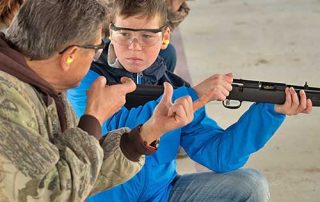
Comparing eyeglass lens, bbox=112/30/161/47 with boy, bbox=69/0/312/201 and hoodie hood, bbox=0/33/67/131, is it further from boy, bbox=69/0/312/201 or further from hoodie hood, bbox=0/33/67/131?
hoodie hood, bbox=0/33/67/131

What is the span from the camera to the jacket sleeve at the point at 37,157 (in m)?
1.27

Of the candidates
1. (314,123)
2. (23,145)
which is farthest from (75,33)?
(314,123)

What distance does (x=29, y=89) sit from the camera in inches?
52.7

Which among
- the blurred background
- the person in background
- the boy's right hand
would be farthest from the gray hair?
the blurred background

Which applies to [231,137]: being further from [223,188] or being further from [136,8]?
[136,8]

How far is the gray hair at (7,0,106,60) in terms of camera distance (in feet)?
4.45

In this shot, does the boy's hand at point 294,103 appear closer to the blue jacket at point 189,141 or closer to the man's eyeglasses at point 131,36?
the blue jacket at point 189,141

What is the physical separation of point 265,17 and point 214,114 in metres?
1.80

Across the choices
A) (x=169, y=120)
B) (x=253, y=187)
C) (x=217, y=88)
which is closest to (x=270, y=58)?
(x=253, y=187)

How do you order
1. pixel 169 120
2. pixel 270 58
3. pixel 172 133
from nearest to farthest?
pixel 169 120 < pixel 172 133 < pixel 270 58

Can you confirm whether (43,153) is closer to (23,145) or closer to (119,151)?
(23,145)

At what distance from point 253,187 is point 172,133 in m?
0.33

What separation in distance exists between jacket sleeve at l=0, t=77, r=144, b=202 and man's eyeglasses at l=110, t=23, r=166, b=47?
2.41 feet

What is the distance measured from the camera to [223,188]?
2086 millimetres
